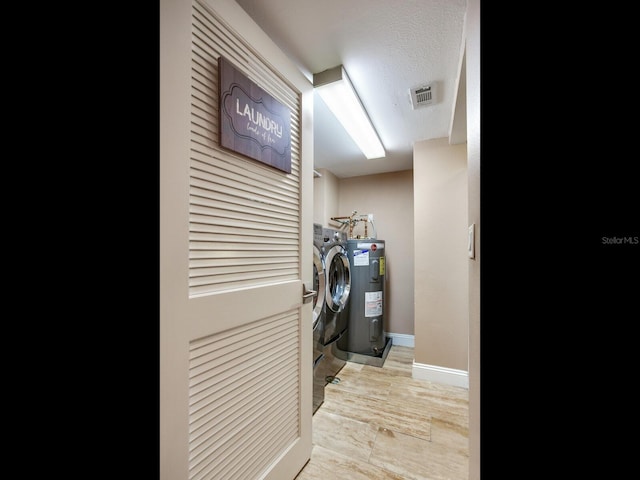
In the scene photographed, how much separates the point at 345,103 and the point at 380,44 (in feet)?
1.52

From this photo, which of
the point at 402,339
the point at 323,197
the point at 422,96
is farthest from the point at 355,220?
the point at 422,96

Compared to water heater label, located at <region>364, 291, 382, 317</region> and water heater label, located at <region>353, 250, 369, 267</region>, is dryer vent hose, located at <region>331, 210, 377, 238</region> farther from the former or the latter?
water heater label, located at <region>364, 291, 382, 317</region>

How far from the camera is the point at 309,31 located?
1.21 metres

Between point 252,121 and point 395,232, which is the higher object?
point 252,121

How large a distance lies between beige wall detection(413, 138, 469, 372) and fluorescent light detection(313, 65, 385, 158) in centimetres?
62

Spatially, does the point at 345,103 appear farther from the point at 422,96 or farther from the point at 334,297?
the point at 334,297

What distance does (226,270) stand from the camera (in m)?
0.95

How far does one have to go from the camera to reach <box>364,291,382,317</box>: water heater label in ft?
9.41

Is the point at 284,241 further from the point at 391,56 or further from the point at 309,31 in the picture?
the point at 391,56

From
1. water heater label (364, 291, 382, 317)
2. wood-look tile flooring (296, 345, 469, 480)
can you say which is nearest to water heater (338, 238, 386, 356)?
water heater label (364, 291, 382, 317)
